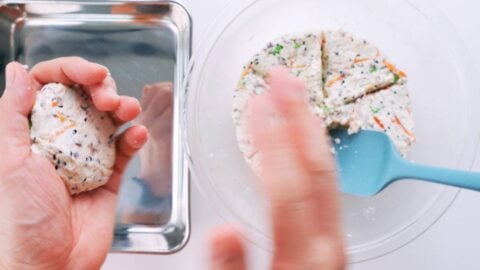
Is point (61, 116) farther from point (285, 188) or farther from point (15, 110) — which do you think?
point (285, 188)

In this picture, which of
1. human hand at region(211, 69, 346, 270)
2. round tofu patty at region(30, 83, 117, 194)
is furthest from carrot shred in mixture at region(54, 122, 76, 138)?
human hand at region(211, 69, 346, 270)

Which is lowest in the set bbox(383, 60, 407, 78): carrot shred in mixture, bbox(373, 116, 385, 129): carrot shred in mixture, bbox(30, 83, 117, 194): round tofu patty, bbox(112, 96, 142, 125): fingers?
bbox(30, 83, 117, 194): round tofu patty

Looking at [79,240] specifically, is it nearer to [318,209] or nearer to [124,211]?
[124,211]

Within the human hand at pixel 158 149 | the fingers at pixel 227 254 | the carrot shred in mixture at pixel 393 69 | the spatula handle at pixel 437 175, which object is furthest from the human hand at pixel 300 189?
the human hand at pixel 158 149

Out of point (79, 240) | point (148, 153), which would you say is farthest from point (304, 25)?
point (79, 240)

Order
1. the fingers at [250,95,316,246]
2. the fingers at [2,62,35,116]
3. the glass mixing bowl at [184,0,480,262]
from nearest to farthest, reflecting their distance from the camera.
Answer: the fingers at [250,95,316,246], the fingers at [2,62,35,116], the glass mixing bowl at [184,0,480,262]

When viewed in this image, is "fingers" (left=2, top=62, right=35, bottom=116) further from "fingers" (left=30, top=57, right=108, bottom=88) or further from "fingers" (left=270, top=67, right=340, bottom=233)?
"fingers" (left=270, top=67, right=340, bottom=233)
